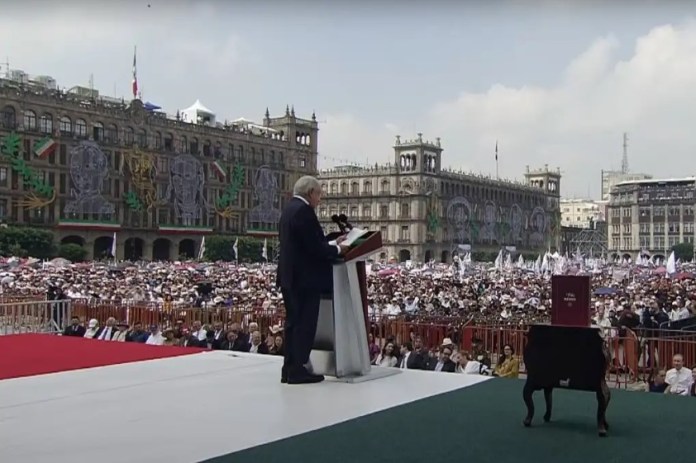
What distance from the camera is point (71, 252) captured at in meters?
56.3

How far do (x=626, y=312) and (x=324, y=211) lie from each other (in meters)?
86.8

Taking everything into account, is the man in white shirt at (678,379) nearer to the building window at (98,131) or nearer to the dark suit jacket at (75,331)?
the dark suit jacket at (75,331)

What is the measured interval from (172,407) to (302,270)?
1.38 m

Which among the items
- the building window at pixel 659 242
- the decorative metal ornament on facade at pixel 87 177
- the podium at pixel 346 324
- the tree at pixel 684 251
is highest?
the decorative metal ornament on facade at pixel 87 177

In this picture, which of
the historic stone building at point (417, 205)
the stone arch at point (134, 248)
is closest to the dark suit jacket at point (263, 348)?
the stone arch at point (134, 248)

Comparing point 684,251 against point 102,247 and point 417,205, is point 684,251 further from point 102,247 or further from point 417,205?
point 102,247

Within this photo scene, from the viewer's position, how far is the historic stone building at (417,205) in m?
101

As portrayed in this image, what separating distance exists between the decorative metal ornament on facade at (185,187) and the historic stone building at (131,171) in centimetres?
Result: 10

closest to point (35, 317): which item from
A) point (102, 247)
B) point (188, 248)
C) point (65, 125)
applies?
point (65, 125)

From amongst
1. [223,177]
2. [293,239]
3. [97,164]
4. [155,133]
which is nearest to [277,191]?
[223,177]

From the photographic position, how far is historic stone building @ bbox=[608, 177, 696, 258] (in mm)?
122500

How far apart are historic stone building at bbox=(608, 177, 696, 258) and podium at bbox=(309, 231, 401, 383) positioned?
401 ft

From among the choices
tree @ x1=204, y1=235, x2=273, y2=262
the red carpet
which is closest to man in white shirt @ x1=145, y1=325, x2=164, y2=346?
the red carpet

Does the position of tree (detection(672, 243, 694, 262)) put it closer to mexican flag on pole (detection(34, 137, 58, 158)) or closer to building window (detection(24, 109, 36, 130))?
mexican flag on pole (detection(34, 137, 58, 158))
